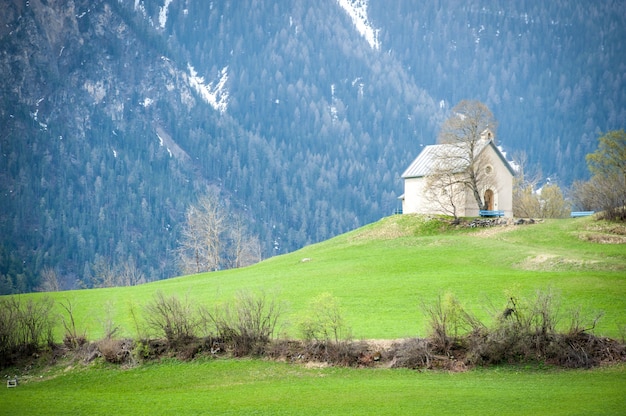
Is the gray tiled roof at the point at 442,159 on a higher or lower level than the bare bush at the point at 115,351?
higher

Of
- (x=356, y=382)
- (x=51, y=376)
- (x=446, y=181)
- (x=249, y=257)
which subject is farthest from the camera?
(x=249, y=257)

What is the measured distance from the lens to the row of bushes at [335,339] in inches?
1227

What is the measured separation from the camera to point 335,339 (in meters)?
33.9

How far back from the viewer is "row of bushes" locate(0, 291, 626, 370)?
31156 mm

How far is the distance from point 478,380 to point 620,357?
680 cm

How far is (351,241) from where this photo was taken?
67750mm

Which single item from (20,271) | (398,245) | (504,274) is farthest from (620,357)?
(20,271)

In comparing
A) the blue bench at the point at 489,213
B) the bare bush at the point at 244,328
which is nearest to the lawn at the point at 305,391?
the bare bush at the point at 244,328

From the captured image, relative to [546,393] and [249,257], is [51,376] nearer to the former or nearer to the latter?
[546,393]

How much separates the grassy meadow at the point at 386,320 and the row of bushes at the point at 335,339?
87 centimetres

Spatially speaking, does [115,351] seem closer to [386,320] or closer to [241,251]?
[386,320]

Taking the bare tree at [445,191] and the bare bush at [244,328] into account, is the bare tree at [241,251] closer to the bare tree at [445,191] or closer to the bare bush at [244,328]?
the bare tree at [445,191]

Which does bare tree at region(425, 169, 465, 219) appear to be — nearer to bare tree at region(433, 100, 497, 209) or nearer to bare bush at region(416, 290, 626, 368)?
bare tree at region(433, 100, 497, 209)

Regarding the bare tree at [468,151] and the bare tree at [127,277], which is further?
the bare tree at [127,277]
